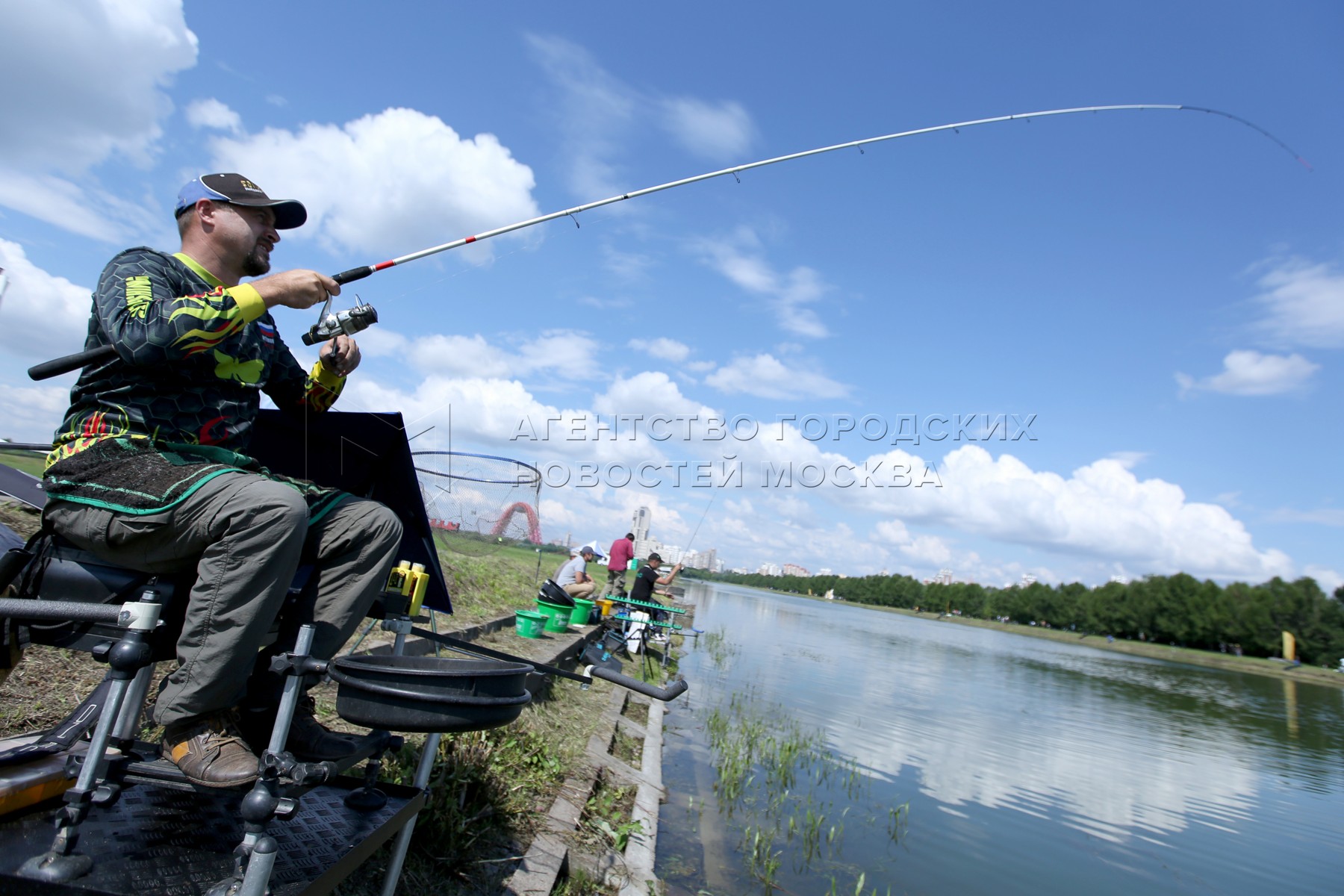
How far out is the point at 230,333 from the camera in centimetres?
214

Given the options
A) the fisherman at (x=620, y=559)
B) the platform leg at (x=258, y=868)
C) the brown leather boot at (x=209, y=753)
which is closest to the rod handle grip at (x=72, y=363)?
the brown leather boot at (x=209, y=753)

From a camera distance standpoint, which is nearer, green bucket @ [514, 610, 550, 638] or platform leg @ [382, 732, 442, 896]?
platform leg @ [382, 732, 442, 896]

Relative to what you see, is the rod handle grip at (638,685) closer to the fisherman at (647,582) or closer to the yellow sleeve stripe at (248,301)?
the yellow sleeve stripe at (248,301)

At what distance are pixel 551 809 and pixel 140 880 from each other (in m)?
3.37

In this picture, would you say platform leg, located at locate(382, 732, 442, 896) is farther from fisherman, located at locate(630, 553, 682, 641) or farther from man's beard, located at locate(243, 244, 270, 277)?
fisherman, located at locate(630, 553, 682, 641)

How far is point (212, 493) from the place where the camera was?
196 centimetres

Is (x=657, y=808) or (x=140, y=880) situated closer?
(x=140, y=880)

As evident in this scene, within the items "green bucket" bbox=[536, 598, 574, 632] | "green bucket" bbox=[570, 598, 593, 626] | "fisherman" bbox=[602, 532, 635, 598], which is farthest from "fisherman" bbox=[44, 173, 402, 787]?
"fisherman" bbox=[602, 532, 635, 598]

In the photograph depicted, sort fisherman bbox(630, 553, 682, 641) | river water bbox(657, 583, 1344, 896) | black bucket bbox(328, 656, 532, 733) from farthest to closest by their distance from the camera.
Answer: fisherman bbox(630, 553, 682, 641)
river water bbox(657, 583, 1344, 896)
black bucket bbox(328, 656, 532, 733)

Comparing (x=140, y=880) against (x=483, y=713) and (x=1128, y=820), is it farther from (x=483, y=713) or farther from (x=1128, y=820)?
(x=1128, y=820)

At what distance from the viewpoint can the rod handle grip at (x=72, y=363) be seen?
204 cm

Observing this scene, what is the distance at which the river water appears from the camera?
7.18 metres

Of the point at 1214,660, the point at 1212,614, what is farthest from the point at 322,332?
the point at 1212,614

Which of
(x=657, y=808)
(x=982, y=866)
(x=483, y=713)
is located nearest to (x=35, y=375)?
(x=483, y=713)
